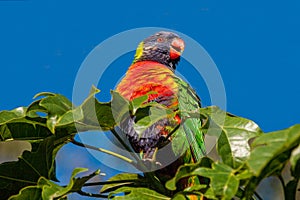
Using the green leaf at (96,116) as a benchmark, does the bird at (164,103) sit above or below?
above

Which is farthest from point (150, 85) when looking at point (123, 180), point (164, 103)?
point (123, 180)

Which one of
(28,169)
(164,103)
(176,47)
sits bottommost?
(28,169)

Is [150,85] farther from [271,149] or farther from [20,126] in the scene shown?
[271,149]

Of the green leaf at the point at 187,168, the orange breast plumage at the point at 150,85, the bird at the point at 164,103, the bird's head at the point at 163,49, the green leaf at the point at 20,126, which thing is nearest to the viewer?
the green leaf at the point at 187,168

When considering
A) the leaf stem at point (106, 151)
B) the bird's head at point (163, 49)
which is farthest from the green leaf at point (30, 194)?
the bird's head at point (163, 49)

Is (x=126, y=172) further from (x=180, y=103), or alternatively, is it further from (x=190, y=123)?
(x=180, y=103)

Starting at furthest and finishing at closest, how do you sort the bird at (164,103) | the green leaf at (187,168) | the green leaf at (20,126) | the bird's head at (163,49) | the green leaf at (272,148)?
the bird's head at (163,49), the bird at (164,103), the green leaf at (20,126), the green leaf at (187,168), the green leaf at (272,148)

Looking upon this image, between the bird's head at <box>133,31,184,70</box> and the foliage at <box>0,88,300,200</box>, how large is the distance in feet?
4.08

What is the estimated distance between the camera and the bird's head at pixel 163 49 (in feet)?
6.93

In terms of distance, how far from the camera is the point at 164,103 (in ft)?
4.37

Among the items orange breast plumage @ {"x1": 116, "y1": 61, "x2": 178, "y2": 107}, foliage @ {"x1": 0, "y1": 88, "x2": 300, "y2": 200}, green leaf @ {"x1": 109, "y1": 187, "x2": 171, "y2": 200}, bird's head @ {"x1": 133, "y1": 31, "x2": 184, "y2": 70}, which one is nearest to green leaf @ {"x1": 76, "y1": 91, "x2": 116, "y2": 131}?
foliage @ {"x1": 0, "y1": 88, "x2": 300, "y2": 200}

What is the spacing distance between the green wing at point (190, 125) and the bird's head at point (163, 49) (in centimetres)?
55

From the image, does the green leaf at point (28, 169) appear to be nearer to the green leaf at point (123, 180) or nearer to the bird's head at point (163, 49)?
the green leaf at point (123, 180)

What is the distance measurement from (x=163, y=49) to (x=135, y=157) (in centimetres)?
133
